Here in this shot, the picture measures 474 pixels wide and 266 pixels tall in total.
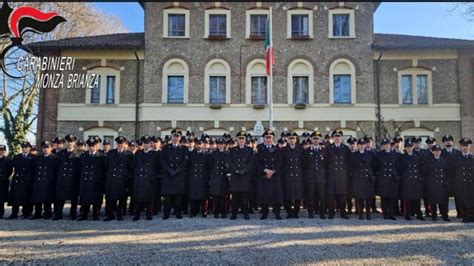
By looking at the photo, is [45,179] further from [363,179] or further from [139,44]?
[139,44]

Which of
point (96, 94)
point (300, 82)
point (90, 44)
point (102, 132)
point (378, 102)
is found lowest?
point (102, 132)

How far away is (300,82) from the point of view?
20.0m

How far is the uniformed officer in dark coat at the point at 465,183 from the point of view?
31.9 feet

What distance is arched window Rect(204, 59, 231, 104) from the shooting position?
65.2 feet

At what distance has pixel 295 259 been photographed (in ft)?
20.4

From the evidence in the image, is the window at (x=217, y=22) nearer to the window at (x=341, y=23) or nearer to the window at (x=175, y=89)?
the window at (x=175, y=89)

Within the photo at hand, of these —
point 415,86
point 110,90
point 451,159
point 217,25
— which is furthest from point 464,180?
point 110,90

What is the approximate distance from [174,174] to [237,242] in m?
3.22

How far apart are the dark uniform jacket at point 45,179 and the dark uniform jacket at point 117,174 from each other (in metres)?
1.39

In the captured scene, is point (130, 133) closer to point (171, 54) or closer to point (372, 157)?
point (171, 54)

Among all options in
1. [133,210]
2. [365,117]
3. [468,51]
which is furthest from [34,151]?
[468,51]

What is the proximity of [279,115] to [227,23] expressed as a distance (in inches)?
202

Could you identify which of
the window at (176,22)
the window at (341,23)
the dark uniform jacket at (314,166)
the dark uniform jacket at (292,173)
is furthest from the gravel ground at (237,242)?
the window at (176,22)

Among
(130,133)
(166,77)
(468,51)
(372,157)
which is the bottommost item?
(372,157)
